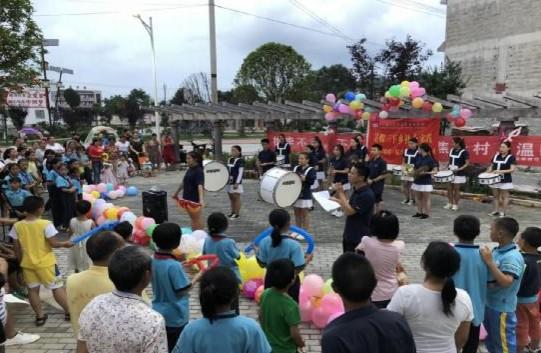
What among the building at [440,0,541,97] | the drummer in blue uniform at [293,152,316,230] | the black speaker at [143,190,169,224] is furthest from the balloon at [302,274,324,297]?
the building at [440,0,541,97]

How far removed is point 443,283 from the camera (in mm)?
2678

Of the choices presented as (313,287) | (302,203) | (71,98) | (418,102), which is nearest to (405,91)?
(418,102)

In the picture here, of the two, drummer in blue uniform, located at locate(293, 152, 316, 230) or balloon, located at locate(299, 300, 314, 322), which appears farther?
drummer in blue uniform, located at locate(293, 152, 316, 230)

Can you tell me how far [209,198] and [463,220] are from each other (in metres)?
10.0

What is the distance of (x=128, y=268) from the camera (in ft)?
8.00

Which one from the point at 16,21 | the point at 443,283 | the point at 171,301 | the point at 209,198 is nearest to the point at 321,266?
the point at 171,301

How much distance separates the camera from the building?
835 inches

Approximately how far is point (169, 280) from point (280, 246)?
46.4 inches

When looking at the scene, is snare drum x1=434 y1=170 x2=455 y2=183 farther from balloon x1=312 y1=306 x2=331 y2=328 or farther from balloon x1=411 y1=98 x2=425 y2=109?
balloon x1=312 y1=306 x2=331 y2=328

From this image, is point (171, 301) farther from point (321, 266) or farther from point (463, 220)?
point (321, 266)

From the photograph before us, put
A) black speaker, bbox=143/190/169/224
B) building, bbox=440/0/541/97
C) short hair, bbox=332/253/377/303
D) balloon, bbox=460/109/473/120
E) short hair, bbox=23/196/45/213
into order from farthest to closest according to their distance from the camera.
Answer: building, bbox=440/0/541/97 → balloon, bbox=460/109/473/120 → black speaker, bbox=143/190/169/224 → short hair, bbox=23/196/45/213 → short hair, bbox=332/253/377/303

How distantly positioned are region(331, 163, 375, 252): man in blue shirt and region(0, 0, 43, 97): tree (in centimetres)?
1010

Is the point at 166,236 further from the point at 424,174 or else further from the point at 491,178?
the point at 491,178

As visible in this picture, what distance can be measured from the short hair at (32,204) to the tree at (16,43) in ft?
26.8
